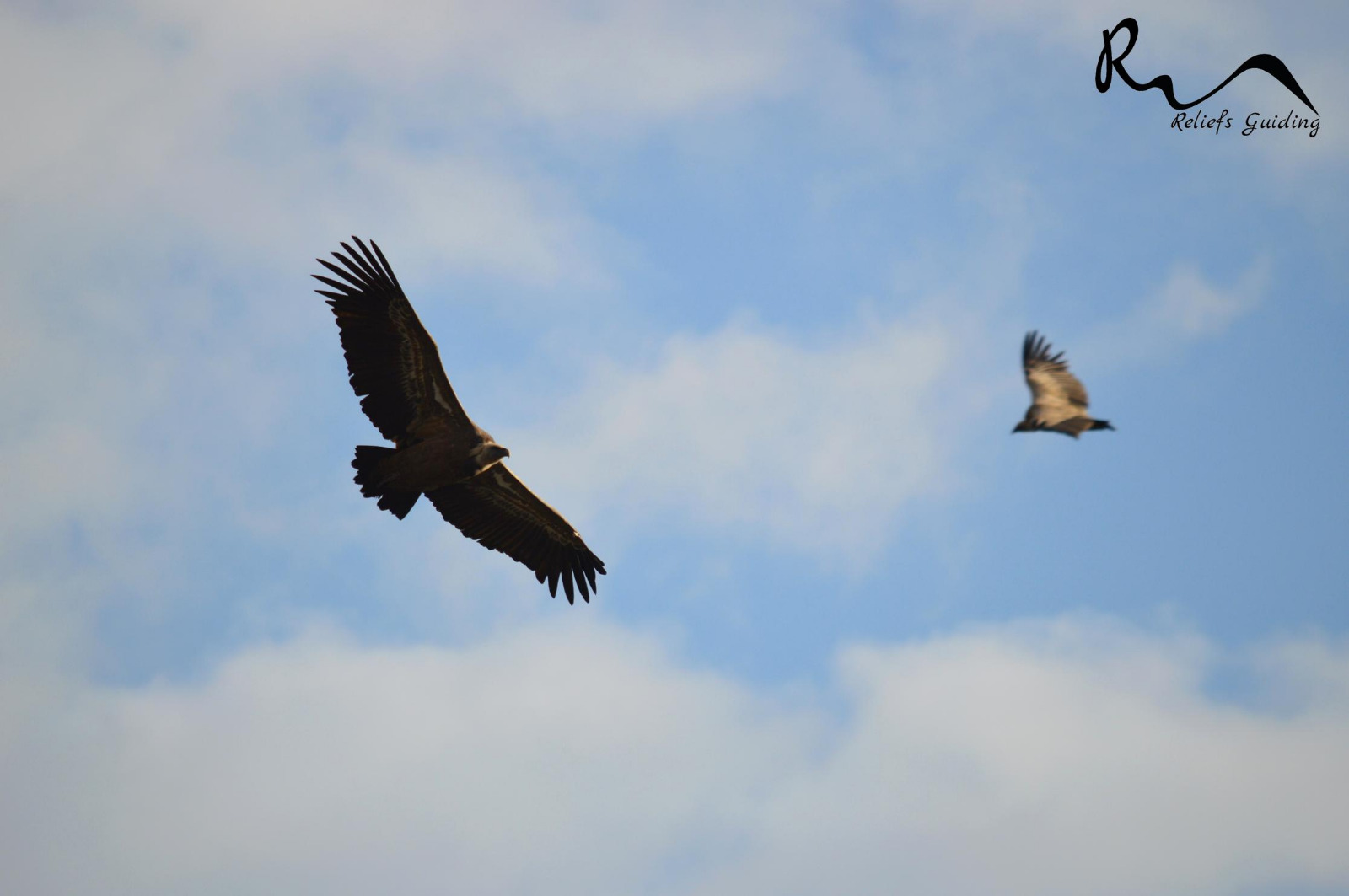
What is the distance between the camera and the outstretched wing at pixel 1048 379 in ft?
92.4

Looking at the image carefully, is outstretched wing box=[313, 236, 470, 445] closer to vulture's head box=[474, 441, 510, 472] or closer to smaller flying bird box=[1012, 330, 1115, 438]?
vulture's head box=[474, 441, 510, 472]

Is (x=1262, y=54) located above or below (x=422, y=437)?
above

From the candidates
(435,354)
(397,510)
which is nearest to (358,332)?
(435,354)

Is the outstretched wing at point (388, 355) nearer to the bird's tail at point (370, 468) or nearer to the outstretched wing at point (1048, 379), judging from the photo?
the bird's tail at point (370, 468)

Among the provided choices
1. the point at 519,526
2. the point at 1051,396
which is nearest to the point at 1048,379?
the point at 1051,396

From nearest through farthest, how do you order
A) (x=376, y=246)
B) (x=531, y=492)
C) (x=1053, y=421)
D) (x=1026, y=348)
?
(x=376, y=246) → (x=531, y=492) → (x=1053, y=421) → (x=1026, y=348)

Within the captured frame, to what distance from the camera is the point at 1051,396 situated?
2830 cm

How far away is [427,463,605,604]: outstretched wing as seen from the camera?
80.3 ft

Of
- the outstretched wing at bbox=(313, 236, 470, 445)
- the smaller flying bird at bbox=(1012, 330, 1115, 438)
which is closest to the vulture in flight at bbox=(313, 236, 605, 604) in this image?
the outstretched wing at bbox=(313, 236, 470, 445)

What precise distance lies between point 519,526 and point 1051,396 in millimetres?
11062

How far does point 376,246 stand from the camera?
22234 millimetres

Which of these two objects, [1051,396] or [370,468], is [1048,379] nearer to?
[1051,396]

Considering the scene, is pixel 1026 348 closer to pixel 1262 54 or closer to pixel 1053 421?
pixel 1053 421

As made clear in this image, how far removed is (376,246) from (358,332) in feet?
4.56
